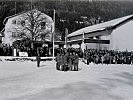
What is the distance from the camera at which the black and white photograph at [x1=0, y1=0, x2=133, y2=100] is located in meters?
11.4

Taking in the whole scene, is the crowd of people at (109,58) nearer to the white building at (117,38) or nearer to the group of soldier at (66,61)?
the group of soldier at (66,61)

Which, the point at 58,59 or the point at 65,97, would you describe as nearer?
the point at 65,97

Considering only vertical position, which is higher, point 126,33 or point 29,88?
point 126,33

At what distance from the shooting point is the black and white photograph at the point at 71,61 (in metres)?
11.4

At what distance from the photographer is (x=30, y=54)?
35.5 metres

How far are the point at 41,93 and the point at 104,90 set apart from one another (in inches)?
115

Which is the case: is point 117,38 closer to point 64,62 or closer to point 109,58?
point 109,58

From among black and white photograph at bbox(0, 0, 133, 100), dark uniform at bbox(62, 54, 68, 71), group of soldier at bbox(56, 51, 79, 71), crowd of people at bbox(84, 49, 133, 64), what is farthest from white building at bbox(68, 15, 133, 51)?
dark uniform at bbox(62, 54, 68, 71)

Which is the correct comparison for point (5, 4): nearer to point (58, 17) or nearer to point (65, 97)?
point (58, 17)

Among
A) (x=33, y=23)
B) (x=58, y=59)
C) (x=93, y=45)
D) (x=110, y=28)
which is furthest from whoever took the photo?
(x=33, y=23)

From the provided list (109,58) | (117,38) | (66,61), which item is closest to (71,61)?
(66,61)

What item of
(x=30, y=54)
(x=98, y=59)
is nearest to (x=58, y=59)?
(x=98, y=59)

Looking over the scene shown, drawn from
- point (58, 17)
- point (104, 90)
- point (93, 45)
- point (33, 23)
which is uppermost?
point (58, 17)

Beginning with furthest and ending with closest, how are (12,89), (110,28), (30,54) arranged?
(110,28) → (30,54) → (12,89)
